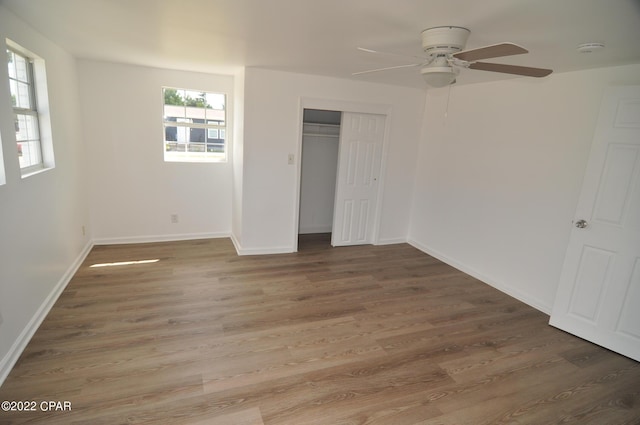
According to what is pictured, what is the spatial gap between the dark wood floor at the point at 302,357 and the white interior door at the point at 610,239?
22cm

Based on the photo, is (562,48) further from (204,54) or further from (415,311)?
(204,54)

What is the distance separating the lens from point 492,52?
193 cm

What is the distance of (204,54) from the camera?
340 centimetres

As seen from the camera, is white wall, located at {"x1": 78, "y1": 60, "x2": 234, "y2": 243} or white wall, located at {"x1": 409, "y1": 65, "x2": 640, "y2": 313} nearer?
white wall, located at {"x1": 409, "y1": 65, "x2": 640, "y2": 313}

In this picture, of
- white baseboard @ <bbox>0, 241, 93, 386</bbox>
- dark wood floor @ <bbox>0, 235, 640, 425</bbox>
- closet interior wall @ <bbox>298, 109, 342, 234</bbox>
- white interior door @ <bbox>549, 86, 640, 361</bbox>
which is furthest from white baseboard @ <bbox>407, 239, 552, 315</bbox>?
white baseboard @ <bbox>0, 241, 93, 386</bbox>

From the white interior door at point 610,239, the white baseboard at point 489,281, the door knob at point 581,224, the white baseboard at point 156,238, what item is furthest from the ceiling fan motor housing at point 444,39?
the white baseboard at point 156,238

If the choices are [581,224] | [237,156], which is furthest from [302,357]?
[237,156]

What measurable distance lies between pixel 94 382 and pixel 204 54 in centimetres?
297

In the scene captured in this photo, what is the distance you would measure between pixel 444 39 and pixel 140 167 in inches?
157

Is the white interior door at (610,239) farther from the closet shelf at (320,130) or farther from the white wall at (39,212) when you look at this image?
the white wall at (39,212)

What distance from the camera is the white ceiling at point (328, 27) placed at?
188 cm

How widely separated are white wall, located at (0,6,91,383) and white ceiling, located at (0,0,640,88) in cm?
34

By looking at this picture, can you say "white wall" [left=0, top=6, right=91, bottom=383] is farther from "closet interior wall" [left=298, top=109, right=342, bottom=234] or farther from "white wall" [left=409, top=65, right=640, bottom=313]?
"white wall" [left=409, top=65, right=640, bottom=313]

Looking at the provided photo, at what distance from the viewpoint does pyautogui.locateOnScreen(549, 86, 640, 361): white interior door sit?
2.67m
